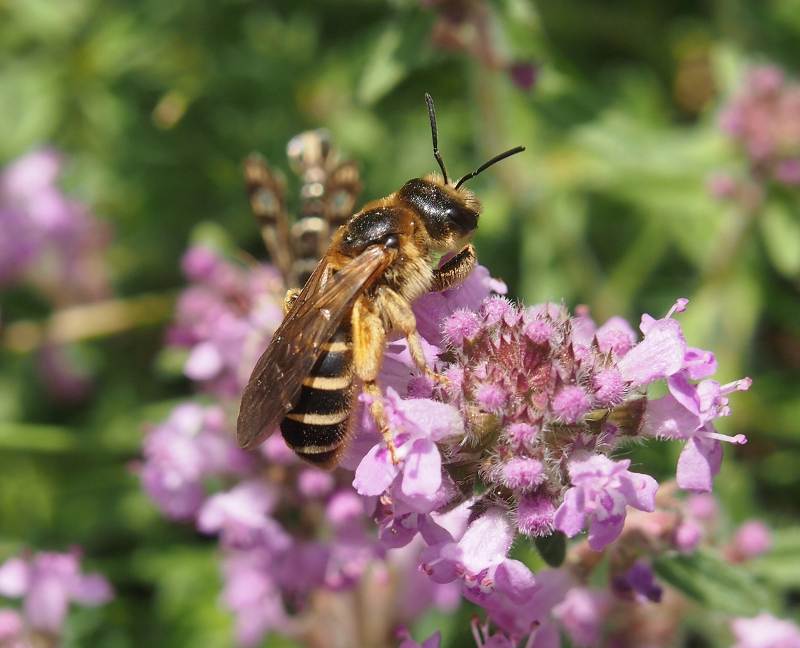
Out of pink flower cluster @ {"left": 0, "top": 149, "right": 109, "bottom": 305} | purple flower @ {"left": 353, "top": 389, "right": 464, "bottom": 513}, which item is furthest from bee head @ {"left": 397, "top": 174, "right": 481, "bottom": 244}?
pink flower cluster @ {"left": 0, "top": 149, "right": 109, "bottom": 305}

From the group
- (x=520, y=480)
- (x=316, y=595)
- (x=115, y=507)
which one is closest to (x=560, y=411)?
(x=520, y=480)

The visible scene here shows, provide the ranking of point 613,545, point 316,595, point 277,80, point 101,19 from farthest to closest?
point 101,19
point 277,80
point 316,595
point 613,545

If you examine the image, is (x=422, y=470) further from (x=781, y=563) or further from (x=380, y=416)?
(x=781, y=563)

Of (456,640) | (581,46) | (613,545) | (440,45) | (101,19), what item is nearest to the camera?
A: (613,545)

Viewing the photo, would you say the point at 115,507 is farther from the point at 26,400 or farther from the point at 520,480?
the point at 520,480

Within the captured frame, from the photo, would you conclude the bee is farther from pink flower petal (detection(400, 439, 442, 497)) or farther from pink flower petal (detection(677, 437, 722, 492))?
pink flower petal (detection(677, 437, 722, 492))

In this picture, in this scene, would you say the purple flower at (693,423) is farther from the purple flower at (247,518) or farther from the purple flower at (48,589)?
the purple flower at (48,589)
